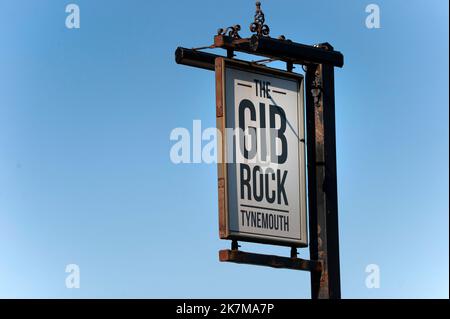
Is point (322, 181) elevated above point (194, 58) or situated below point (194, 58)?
below

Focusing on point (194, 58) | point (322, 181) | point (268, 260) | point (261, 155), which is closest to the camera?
point (268, 260)

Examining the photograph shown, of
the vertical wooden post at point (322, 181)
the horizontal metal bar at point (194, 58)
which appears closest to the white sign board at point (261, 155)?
the vertical wooden post at point (322, 181)

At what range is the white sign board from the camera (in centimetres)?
3588

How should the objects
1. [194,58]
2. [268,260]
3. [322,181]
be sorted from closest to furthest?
[268,260]
[194,58]
[322,181]

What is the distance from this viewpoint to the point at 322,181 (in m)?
36.6

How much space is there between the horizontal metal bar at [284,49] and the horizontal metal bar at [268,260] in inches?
77.7

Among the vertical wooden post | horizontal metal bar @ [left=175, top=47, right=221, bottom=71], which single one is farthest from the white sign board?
horizontal metal bar @ [left=175, top=47, right=221, bottom=71]

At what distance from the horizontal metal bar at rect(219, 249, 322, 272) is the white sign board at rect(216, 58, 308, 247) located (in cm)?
20

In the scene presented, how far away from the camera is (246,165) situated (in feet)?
118

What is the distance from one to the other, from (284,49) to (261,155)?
1.10 m

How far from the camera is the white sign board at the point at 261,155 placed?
35875 mm

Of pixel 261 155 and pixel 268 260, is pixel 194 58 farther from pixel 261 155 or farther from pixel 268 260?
pixel 268 260

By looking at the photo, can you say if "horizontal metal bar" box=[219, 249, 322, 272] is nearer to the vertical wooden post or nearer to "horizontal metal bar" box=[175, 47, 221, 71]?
the vertical wooden post

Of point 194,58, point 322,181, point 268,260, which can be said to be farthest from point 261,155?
point 194,58
